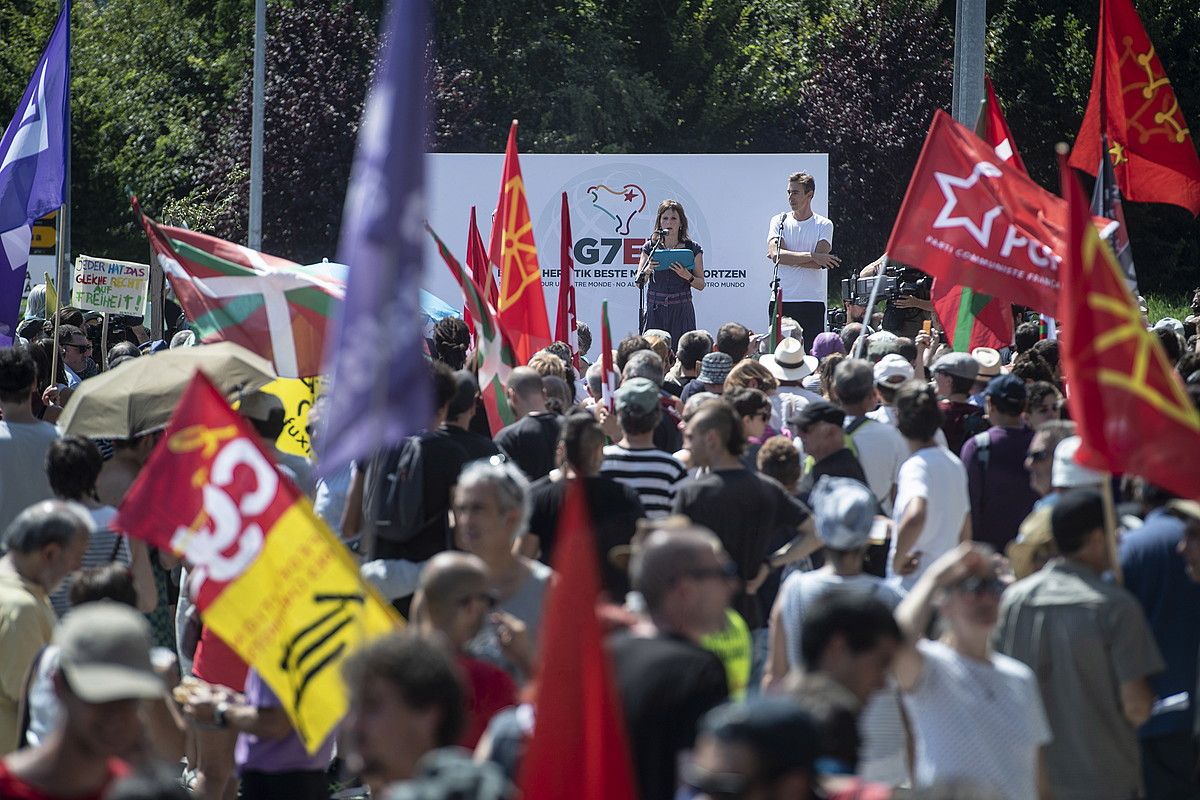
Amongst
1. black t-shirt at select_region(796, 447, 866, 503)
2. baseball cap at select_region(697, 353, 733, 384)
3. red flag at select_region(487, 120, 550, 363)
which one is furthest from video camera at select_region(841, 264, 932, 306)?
black t-shirt at select_region(796, 447, 866, 503)

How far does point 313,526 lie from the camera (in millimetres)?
5223

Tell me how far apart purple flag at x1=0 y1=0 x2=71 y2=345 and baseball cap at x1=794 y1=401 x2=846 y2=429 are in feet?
17.2

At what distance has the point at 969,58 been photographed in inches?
545

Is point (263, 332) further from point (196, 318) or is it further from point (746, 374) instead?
point (746, 374)

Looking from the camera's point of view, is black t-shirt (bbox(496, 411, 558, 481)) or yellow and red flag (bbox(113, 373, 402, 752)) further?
black t-shirt (bbox(496, 411, 558, 481))

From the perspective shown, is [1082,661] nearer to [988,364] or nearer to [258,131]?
[988,364]

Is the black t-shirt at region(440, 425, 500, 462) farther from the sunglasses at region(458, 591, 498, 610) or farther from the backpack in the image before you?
the sunglasses at region(458, 591, 498, 610)

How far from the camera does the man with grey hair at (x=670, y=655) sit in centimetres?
434

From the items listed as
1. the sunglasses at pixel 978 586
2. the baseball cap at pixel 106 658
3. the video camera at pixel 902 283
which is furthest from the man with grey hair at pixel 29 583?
the video camera at pixel 902 283

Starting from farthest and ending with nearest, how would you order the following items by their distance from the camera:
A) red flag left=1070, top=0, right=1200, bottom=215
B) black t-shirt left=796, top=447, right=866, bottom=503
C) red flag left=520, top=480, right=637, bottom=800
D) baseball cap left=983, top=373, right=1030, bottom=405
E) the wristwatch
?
red flag left=1070, top=0, right=1200, bottom=215 → baseball cap left=983, top=373, right=1030, bottom=405 → black t-shirt left=796, top=447, right=866, bottom=503 → the wristwatch → red flag left=520, top=480, right=637, bottom=800

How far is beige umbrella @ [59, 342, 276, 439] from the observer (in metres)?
7.40

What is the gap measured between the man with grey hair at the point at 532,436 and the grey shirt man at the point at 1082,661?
9.38 feet

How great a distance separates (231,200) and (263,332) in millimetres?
22561

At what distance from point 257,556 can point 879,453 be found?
3443mm
